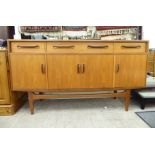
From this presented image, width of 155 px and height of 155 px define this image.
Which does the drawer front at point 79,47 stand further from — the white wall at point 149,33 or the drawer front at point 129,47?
the white wall at point 149,33

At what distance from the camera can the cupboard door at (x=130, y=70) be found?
2.21 m

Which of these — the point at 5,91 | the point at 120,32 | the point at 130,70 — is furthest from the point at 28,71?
the point at 120,32

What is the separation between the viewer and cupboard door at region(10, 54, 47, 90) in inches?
82.0

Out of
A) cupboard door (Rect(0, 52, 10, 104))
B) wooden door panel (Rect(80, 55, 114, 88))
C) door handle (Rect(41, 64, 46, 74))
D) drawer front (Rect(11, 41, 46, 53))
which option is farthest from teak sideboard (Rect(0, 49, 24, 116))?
wooden door panel (Rect(80, 55, 114, 88))

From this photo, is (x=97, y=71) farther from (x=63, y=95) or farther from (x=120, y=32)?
(x=120, y=32)

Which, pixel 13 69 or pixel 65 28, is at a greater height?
pixel 65 28

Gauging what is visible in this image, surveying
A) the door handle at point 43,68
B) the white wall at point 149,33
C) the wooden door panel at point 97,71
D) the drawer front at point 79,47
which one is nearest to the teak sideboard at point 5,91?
the door handle at point 43,68

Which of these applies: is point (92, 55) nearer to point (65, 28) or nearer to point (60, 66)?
point (60, 66)

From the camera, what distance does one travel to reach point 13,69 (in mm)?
2104

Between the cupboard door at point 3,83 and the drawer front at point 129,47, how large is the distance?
1361 mm

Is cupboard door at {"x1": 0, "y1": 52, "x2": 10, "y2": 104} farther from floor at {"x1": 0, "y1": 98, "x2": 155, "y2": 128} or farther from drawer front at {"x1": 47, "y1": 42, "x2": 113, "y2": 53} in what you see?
drawer front at {"x1": 47, "y1": 42, "x2": 113, "y2": 53}

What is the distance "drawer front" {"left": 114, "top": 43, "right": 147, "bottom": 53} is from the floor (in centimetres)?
80
